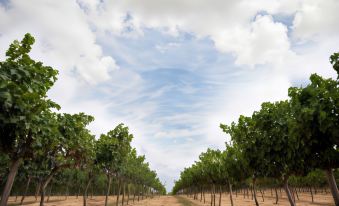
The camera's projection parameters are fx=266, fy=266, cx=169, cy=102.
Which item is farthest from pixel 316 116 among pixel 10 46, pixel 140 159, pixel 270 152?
pixel 140 159

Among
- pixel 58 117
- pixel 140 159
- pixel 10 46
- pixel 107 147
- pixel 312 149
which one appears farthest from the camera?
pixel 140 159

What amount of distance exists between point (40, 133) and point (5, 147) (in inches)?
50.8

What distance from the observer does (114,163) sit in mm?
28891

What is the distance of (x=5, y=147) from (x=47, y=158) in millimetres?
7796

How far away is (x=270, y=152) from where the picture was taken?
17.0 m

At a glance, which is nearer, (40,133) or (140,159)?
(40,133)

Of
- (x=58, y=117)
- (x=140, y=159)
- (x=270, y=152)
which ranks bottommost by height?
(x=270, y=152)

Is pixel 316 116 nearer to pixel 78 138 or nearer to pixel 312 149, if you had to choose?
pixel 312 149

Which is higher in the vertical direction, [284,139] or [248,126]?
[248,126]

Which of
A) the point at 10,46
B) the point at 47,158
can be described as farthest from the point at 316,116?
the point at 47,158

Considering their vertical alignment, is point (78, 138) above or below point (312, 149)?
above

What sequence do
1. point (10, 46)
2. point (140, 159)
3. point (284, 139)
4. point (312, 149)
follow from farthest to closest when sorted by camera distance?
point (140, 159)
point (284, 139)
point (312, 149)
point (10, 46)

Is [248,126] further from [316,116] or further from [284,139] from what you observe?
[316,116]

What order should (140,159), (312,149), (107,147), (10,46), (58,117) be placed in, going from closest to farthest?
(10,46)
(312,149)
(58,117)
(107,147)
(140,159)
